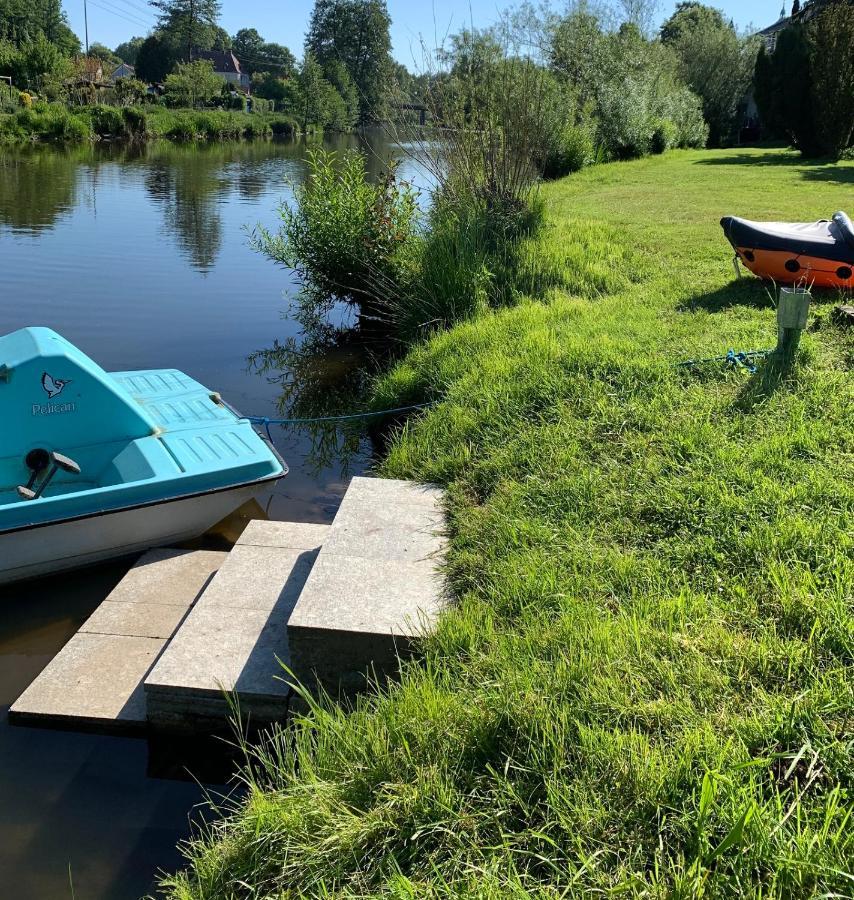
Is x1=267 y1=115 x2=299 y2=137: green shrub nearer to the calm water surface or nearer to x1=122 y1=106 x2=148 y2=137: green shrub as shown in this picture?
x1=122 y1=106 x2=148 y2=137: green shrub

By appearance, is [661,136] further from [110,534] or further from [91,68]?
[91,68]

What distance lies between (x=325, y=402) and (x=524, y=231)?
3375 mm

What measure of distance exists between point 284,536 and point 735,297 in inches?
179

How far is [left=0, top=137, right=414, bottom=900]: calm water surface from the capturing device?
3.49m

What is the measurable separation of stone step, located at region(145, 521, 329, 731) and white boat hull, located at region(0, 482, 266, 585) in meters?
1.10

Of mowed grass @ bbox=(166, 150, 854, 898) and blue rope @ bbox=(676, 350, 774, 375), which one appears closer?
mowed grass @ bbox=(166, 150, 854, 898)

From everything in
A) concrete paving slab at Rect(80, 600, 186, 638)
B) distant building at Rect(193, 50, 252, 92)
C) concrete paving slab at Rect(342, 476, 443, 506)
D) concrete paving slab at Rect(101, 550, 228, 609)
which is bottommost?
concrete paving slab at Rect(80, 600, 186, 638)

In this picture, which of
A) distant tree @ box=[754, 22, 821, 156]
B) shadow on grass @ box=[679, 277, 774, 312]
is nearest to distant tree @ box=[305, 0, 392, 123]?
distant tree @ box=[754, 22, 821, 156]

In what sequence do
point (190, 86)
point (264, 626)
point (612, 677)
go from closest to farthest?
point (612, 677), point (264, 626), point (190, 86)

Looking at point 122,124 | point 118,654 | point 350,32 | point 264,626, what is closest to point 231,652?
point 264,626

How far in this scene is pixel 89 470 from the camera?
5984 mm

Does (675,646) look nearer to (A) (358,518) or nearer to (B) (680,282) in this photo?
(A) (358,518)

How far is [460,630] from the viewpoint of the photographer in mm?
3336

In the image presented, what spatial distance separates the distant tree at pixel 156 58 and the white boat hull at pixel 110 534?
8285cm
